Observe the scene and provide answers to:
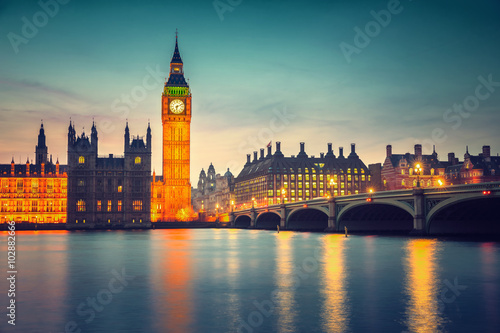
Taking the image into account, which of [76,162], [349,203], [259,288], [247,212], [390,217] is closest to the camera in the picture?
[259,288]

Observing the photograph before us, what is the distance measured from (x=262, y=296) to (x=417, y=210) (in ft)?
166

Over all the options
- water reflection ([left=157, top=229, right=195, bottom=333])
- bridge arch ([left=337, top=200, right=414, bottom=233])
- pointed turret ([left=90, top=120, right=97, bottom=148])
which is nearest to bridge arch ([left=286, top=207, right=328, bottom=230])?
bridge arch ([left=337, top=200, right=414, bottom=233])

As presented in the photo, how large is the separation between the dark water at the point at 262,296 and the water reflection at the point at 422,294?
4cm

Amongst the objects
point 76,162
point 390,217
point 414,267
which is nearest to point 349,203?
point 390,217

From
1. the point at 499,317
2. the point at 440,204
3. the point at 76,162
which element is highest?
the point at 76,162

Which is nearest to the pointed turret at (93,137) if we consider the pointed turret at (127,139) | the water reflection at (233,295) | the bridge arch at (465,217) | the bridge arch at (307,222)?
the pointed turret at (127,139)

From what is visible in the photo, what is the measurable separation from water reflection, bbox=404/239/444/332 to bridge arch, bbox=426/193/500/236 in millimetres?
22916

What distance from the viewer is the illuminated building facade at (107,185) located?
592ft

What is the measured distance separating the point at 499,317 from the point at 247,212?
140 metres

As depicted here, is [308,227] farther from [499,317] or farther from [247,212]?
[499,317]

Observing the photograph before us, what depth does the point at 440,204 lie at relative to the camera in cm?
6756

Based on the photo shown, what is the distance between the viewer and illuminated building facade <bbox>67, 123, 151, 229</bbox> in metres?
180

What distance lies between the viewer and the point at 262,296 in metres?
26.2

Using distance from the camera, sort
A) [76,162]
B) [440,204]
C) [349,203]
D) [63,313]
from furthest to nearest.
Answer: [76,162] → [349,203] → [440,204] → [63,313]
